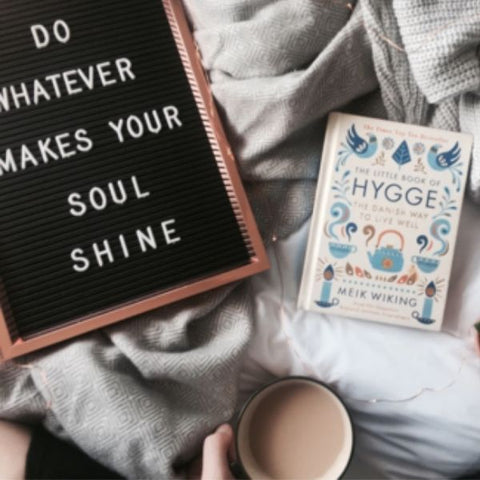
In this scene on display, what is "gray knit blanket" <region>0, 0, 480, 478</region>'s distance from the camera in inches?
30.5

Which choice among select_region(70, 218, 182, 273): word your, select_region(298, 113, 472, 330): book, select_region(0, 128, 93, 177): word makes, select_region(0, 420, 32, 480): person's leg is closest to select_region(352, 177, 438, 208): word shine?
select_region(298, 113, 472, 330): book

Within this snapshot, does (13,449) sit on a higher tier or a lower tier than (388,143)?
lower

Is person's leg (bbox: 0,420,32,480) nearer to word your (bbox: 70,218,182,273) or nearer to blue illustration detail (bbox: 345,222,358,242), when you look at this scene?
word your (bbox: 70,218,182,273)

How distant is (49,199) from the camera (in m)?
0.75

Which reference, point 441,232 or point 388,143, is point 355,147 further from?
point 441,232

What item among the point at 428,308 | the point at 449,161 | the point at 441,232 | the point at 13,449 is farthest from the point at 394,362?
the point at 13,449

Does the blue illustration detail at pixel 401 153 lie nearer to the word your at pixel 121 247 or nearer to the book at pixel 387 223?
the book at pixel 387 223

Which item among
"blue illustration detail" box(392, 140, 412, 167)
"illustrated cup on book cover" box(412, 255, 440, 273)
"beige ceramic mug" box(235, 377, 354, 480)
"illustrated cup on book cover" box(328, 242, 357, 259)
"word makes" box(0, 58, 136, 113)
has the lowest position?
"beige ceramic mug" box(235, 377, 354, 480)

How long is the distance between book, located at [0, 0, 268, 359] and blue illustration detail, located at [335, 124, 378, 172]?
0.16m

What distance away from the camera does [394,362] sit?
0.84m

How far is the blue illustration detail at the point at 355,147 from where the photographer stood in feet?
2.71

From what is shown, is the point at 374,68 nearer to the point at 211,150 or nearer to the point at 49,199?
the point at 211,150

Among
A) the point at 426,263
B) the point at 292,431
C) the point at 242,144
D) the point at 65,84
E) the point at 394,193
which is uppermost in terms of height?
the point at 65,84

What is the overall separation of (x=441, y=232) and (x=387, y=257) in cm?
9
